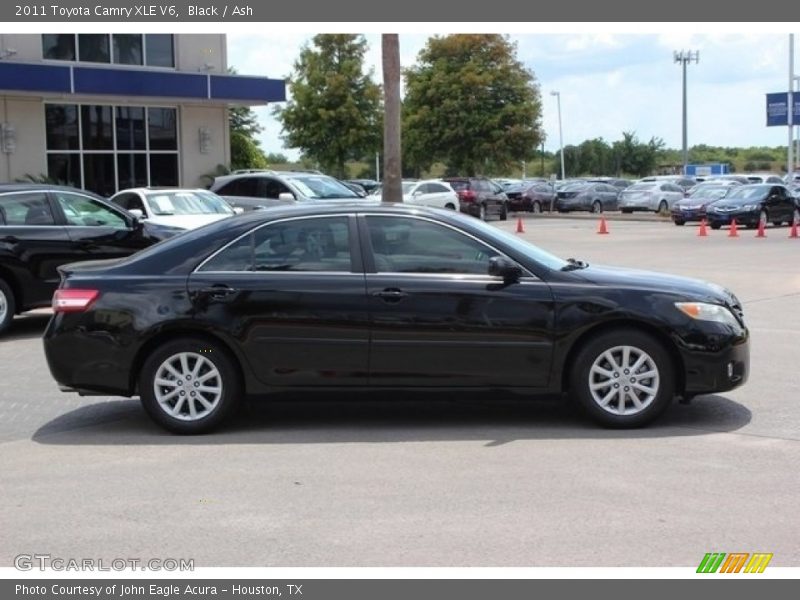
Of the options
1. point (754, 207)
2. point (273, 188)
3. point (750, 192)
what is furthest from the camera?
point (750, 192)

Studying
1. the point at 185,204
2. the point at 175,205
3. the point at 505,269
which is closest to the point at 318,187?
the point at 185,204

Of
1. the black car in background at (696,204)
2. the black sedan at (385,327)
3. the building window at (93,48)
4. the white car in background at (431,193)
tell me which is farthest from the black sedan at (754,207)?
the black sedan at (385,327)

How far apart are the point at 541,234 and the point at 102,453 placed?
83.6 feet

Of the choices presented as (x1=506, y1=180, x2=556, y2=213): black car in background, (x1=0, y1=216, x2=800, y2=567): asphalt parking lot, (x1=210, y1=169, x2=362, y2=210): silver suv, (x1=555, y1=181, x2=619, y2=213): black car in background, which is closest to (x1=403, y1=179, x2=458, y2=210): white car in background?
(x1=210, y1=169, x2=362, y2=210): silver suv

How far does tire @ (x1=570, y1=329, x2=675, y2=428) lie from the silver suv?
15.6 m

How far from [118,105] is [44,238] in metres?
18.7

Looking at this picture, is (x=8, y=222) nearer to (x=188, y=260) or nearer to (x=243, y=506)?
(x=188, y=260)

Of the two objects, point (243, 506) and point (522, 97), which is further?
point (522, 97)

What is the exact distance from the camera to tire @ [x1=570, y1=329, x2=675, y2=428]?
7.33m

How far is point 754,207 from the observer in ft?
108

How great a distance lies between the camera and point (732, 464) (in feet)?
21.3

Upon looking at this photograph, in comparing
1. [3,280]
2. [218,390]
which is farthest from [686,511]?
[3,280]

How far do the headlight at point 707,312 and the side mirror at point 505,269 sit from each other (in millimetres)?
1134

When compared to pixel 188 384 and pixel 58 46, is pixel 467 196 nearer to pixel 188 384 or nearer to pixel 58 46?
pixel 58 46
